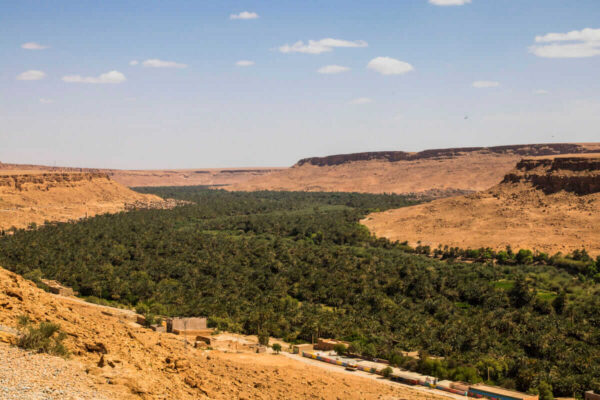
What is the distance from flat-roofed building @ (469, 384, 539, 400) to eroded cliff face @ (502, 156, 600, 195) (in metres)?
71.4

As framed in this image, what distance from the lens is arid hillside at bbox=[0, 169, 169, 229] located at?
365 ft

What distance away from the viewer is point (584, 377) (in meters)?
36.2

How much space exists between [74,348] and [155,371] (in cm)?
250

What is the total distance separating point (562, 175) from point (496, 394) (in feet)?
260

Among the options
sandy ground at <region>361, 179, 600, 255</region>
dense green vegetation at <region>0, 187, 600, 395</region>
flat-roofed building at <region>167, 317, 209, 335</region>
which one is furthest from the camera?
sandy ground at <region>361, 179, 600, 255</region>

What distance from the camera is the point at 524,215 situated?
314ft

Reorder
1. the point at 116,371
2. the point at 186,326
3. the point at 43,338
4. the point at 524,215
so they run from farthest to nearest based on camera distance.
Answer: the point at 524,215
the point at 186,326
the point at 116,371
the point at 43,338

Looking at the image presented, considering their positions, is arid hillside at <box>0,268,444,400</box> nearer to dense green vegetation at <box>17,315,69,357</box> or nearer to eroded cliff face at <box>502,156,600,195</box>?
dense green vegetation at <box>17,315,69,357</box>

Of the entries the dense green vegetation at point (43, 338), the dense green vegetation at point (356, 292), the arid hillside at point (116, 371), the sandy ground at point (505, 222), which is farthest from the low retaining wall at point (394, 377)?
the sandy ground at point (505, 222)

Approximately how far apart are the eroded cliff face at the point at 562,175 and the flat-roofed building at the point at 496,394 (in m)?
71.4

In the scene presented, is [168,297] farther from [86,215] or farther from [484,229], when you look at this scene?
[86,215]

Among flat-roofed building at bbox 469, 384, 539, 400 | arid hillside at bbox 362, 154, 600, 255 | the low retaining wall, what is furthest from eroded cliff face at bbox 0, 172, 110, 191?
flat-roofed building at bbox 469, 384, 539, 400

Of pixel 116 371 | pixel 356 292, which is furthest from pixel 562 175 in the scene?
pixel 116 371

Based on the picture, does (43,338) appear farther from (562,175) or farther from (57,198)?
(57,198)
